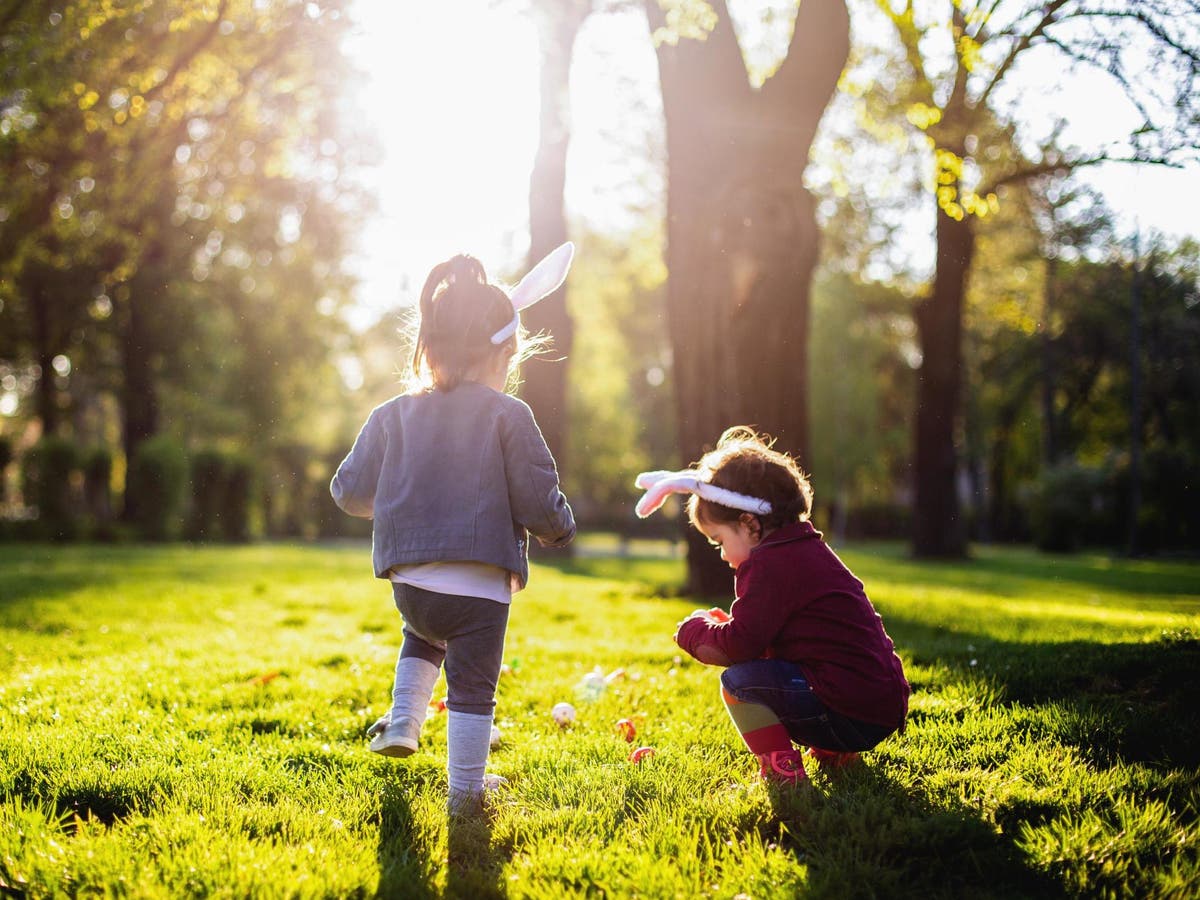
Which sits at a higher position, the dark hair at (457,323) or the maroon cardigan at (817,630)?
the dark hair at (457,323)

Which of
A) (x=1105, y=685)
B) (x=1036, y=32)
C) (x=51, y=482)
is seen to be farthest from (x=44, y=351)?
(x=1105, y=685)

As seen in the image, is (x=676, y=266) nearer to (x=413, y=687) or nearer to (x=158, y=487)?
(x=413, y=687)

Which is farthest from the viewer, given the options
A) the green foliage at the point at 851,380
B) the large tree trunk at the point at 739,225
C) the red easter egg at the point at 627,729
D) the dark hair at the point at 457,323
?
the green foliage at the point at 851,380

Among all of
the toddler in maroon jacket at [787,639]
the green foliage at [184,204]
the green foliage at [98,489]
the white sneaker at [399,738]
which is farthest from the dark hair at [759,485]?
the green foliage at [98,489]

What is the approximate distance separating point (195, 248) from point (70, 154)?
38.3 ft

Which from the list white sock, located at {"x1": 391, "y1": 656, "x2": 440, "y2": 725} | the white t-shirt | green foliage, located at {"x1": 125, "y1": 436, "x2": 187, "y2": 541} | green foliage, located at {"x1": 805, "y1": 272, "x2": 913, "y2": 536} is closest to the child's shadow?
white sock, located at {"x1": 391, "y1": 656, "x2": 440, "y2": 725}

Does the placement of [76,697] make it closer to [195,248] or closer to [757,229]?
[757,229]

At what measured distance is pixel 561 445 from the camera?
1702 cm

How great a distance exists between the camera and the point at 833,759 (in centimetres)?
366

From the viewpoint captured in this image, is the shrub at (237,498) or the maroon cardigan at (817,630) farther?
the shrub at (237,498)

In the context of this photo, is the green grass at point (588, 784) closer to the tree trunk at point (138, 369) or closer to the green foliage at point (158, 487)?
the green foliage at point (158, 487)

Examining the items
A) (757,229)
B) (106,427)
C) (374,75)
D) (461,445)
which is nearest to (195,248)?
(374,75)

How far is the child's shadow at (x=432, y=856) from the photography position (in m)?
2.72

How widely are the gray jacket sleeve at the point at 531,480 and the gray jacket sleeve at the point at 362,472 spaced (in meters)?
0.52
